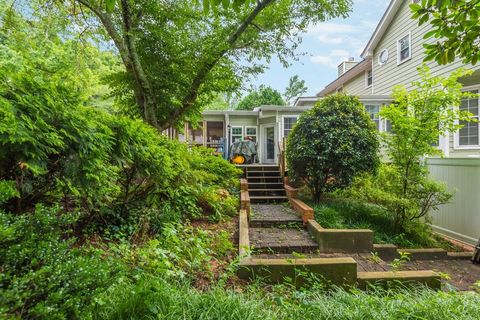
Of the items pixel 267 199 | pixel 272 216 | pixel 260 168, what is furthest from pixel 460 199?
pixel 260 168

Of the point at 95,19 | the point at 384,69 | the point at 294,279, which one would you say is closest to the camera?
the point at 294,279

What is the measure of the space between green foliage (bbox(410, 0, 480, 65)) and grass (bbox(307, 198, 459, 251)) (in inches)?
148

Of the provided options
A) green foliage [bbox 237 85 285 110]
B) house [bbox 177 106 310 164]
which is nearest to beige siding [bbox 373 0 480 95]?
house [bbox 177 106 310 164]

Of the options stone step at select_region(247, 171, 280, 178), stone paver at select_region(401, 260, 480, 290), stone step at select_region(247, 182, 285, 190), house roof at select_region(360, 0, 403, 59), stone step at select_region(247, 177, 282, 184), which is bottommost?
stone paver at select_region(401, 260, 480, 290)

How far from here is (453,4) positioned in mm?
2072

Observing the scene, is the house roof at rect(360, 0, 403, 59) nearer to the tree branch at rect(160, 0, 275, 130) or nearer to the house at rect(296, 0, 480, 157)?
the house at rect(296, 0, 480, 157)

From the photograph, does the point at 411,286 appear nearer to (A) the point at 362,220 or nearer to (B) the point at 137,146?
(A) the point at 362,220

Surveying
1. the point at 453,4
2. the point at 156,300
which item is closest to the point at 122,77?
the point at 156,300

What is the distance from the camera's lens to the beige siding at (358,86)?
13.2 metres

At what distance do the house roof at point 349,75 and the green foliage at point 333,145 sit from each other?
757 centimetres

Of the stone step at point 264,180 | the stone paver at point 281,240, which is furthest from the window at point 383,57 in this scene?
the stone paver at point 281,240

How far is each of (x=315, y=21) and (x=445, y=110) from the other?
15.1 ft

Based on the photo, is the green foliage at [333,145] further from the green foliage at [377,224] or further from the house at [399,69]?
the house at [399,69]

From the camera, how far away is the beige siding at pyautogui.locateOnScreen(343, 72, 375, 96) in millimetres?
13188
